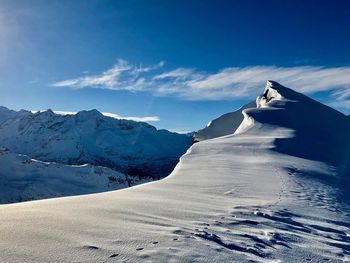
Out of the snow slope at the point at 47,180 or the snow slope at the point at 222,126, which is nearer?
the snow slope at the point at 222,126

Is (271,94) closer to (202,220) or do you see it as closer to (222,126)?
(222,126)

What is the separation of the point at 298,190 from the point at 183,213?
4.65 m

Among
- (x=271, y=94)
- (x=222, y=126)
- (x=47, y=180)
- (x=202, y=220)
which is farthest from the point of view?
(x=47, y=180)

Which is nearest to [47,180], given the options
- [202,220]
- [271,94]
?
[271,94]

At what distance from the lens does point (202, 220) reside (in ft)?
21.0

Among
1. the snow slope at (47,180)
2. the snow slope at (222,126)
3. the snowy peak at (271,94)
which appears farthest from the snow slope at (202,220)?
the snow slope at (47,180)

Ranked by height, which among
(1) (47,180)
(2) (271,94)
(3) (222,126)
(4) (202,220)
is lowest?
(1) (47,180)

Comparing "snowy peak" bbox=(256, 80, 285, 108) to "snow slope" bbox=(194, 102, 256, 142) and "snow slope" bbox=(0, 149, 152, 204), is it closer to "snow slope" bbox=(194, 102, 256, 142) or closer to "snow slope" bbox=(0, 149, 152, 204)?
"snow slope" bbox=(194, 102, 256, 142)

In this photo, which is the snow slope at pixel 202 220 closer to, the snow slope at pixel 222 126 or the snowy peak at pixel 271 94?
the snowy peak at pixel 271 94

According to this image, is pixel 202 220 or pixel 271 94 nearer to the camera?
pixel 202 220

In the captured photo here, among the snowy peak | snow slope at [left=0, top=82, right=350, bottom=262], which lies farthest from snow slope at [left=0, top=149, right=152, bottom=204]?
snow slope at [left=0, top=82, right=350, bottom=262]

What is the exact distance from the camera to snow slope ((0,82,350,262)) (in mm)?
4676

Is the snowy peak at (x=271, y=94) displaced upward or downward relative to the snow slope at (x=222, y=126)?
upward

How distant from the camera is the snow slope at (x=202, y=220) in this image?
15.3ft
